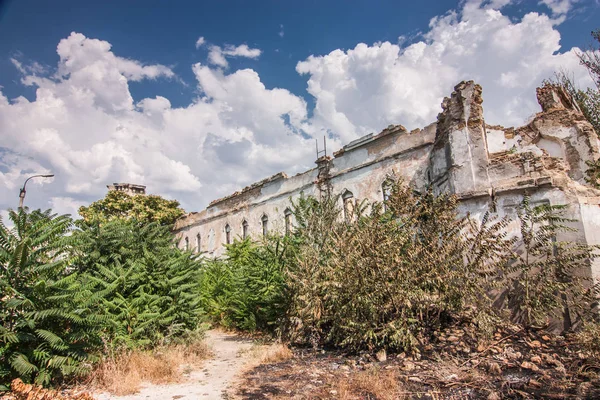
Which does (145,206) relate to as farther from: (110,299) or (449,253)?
(449,253)

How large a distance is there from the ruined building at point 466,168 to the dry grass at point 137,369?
784 centimetres

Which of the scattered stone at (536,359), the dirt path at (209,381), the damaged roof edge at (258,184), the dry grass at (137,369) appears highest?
the damaged roof edge at (258,184)

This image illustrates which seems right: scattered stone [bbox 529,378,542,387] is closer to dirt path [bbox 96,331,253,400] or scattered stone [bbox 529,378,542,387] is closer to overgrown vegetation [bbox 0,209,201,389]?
dirt path [bbox 96,331,253,400]

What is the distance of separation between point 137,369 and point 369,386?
14.6ft

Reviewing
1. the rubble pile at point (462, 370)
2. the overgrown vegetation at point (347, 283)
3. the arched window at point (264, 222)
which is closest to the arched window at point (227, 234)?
the arched window at point (264, 222)

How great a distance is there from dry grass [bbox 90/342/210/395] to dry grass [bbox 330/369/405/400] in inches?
133

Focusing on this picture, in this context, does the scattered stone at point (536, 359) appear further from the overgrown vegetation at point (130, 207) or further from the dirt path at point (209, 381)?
the overgrown vegetation at point (130, 207)

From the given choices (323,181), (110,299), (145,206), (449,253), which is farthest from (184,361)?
(145,206)

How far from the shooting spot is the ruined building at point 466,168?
912 cm

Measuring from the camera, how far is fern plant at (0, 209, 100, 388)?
18.2 feet

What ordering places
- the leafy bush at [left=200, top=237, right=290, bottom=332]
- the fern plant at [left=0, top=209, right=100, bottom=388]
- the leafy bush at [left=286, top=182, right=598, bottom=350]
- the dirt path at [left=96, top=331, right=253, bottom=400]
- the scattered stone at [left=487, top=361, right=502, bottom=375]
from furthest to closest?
1. the leafy bush at [left=200, top=237, right=290, bottom=332]
2. the leafy bush at [left=286, top=182, right=598, bottom=350]
3. the scattered stone at [left=487, top=361, right=502, bottom=375]
4. the dirt path at [left=96, top=331, right=253, bottom=400]
5. the fern plant at [left=0, top=209, right=100, bottom=388]

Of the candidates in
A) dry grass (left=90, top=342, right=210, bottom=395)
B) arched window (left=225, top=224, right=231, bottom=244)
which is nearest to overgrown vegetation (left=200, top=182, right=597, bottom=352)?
dry grass (left=90, top=342, right=210, bottom=395)

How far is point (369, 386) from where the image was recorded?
20.2 ft

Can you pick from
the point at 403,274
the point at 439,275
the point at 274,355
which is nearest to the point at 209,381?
the point at 274,355
